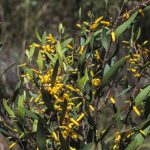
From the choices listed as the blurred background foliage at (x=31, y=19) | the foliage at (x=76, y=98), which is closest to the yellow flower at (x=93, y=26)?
the foliage at (x=76, y=98)

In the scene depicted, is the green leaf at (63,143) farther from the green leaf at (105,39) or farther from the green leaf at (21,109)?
the green leaf at (105,39)

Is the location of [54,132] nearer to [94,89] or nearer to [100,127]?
[94,89]

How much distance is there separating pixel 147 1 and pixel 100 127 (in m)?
1.88

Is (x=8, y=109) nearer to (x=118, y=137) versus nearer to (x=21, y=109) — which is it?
(x=21, y=109)

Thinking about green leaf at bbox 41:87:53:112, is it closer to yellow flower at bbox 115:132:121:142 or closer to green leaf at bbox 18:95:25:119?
green leaf at bbox 18:95:25:119

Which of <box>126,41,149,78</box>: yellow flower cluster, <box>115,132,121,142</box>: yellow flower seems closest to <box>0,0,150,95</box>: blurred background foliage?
<box>126,41,149,78</box>: yellow flower cluster

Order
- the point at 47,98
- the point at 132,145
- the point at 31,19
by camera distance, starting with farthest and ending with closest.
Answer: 1. the point at 31,19
2. the point at 132,145
3. the point at 47,98

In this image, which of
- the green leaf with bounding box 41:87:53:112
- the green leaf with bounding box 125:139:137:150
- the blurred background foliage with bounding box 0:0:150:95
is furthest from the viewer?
the blurred background foliage with bounding box 0:0:150:95

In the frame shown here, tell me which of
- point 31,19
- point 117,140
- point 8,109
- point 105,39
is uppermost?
point 105,39

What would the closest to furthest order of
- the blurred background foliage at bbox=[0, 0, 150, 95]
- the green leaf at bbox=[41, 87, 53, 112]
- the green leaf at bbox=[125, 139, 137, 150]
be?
1. the green leaf at bbox=[41, 87, 53, 112]
2. the green leaf at bbox=[125, 139, 137, 150]
3. the blurred background foliage at bbox=[0, 0, 150, 95]

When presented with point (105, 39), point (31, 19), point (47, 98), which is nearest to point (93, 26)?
point (105, 39)

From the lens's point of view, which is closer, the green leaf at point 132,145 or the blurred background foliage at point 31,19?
the green leaf at point 132,145

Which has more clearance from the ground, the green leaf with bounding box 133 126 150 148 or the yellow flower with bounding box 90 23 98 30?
the yellow flower with bounding box 90 23 98 30

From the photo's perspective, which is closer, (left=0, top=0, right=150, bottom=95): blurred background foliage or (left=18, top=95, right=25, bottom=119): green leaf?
(left=18, top=95, right=25, bottom=119): green leaf
